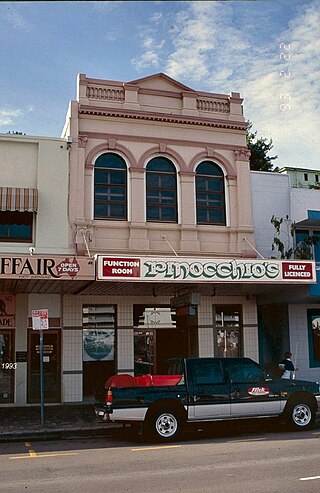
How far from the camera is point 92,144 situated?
18.5 metres

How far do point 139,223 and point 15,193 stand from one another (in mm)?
3983

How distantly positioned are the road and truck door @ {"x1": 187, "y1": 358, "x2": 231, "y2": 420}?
21.4 inches

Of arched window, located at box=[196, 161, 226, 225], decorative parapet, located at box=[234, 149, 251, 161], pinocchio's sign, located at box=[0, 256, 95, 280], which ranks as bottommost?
pinocchio's sign, located at box=[0, 256, 95, 280]

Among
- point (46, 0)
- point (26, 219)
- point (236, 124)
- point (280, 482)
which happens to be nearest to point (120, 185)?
point (26, 219)

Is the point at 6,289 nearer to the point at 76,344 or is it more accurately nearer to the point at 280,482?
the point at 76,344

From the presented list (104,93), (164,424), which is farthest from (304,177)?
(164,424)

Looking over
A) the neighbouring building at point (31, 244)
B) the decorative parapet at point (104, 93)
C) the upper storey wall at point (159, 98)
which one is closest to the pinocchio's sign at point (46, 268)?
the neighbouring building at point (31, 244)

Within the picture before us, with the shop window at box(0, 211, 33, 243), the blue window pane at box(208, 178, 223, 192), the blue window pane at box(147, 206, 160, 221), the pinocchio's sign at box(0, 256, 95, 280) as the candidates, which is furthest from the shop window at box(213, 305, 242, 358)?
the shop window at box(0, 211, 33, 243)

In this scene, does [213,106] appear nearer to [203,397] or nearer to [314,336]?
[314,336]

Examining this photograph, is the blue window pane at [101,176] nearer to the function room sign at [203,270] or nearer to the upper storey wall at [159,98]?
the upper storey wall at [159,98]

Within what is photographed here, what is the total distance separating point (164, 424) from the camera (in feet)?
38.3

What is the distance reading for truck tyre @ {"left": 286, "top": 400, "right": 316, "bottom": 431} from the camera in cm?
1262

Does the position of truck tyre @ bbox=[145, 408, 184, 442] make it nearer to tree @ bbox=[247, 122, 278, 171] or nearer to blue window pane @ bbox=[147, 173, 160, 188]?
blue window pane @ bbox=[147, 173, 160, 188]

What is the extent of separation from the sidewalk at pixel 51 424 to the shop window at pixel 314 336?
8.31 meters
